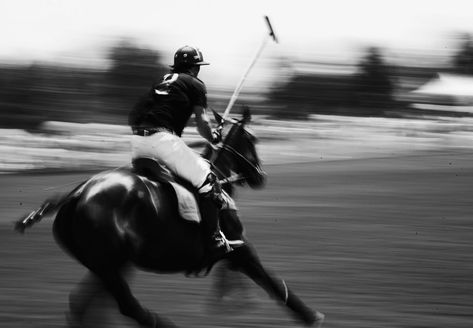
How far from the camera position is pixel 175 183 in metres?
8.35

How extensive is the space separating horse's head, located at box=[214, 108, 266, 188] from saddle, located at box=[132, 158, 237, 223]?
0.82 metres

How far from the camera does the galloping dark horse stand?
8023 millimetres

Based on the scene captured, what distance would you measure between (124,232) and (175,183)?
0.55 metres

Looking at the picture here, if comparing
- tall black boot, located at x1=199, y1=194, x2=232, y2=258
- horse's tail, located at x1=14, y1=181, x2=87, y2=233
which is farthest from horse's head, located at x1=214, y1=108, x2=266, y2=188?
horse's tail, located at x1=14, y1=181, x2=87, y2=233

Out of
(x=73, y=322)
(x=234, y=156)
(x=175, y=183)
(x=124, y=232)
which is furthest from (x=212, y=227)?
(x=73, y=322)

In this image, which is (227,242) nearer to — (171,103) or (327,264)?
(171,103)

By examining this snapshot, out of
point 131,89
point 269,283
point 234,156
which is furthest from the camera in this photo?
point 131,89

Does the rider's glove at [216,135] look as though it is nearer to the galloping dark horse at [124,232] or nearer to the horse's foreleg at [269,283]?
the galloping dark horse at [124,232]

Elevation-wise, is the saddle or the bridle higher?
the saddle

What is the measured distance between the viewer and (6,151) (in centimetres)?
3725

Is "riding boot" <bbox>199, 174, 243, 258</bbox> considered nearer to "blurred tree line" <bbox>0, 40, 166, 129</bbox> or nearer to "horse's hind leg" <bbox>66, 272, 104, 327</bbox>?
"horse's hind leg" <bbox>66, 272, 104, 327</bbox>

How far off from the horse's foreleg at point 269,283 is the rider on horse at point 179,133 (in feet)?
0.37

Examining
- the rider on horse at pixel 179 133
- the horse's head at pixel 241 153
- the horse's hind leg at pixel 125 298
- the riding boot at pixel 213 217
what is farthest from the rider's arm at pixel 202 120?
the horse's hind leg at pixel 125 298

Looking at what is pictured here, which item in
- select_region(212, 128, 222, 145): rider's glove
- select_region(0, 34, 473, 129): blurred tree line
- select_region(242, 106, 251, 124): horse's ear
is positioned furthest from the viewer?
select_region(0, 34, 473, 129): blurred tree line
